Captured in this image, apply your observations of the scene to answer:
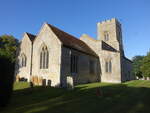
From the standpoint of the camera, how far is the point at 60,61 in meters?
21.2

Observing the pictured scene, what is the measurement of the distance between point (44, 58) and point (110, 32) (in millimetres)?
25240

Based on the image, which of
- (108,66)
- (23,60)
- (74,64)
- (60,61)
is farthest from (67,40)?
(108,66)

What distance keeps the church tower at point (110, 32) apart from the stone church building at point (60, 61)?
10.0 m

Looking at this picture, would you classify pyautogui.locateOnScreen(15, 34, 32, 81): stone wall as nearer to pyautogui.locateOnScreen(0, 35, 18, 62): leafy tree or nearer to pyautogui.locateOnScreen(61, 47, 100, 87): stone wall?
pyautogui.locateOnScreen(61, 47, 100, 87): stone wall

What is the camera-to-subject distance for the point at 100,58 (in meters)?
31.4

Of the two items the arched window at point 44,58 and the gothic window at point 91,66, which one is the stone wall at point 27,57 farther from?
the gothic window at point 91,66

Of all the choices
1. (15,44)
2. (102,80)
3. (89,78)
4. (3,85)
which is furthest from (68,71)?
(15,44)

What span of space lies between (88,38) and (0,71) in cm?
2717

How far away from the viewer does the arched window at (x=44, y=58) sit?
923 inches

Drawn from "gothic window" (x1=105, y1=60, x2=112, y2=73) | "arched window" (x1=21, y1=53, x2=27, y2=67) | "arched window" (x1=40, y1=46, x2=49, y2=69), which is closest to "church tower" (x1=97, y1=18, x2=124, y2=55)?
"gothic window" (x1=105, y1=60, x2=112, y2=73)

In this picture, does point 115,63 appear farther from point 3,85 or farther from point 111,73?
point 3,85

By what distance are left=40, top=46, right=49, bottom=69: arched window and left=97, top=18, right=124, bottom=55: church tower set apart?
76.0ft

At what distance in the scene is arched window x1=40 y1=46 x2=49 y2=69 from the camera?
23433 mm

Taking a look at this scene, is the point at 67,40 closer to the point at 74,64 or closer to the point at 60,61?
the point at 74,64
